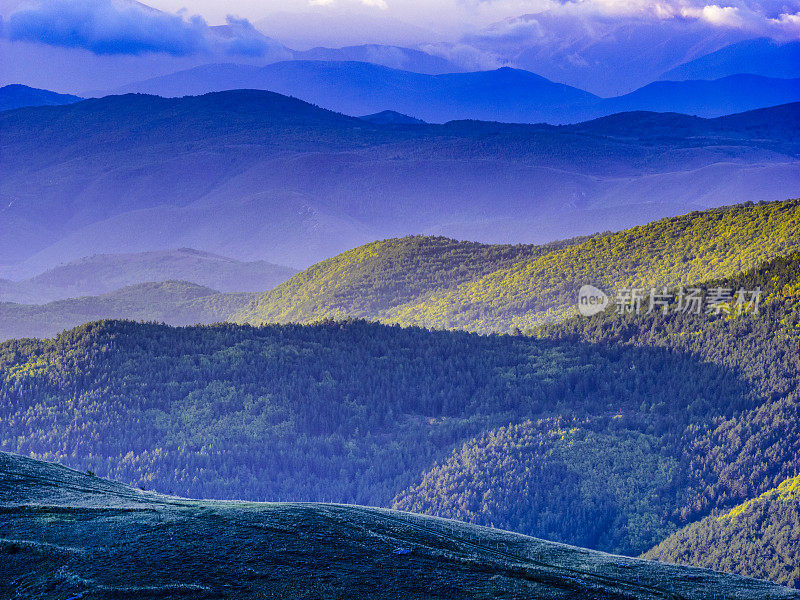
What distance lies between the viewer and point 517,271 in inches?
3150

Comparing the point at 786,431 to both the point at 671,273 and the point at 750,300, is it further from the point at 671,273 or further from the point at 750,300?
the point at 671,273

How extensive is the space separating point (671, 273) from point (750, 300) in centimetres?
2062

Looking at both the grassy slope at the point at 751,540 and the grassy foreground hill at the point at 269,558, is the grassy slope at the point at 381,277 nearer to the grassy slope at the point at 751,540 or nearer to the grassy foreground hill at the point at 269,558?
the grassy slope at the point at 751,540

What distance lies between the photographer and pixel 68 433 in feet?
125

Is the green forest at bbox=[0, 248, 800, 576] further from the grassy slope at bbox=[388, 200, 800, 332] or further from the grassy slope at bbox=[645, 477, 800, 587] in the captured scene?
the grassy slope at bbox=[388, 200, 800, 332]

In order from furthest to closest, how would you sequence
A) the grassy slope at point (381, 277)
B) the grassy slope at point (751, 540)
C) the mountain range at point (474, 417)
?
the grassy slope at point (381, 277)
the mountain range at point (474, 417)
the grassy slope at point (751, 540)

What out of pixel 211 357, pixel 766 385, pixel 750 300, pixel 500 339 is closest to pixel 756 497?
pixel 766 385

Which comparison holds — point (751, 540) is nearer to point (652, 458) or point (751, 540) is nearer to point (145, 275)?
point (652, 458)

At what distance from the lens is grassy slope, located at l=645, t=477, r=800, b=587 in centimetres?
2494

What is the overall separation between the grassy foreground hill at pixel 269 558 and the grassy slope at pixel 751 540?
1435 centimetres

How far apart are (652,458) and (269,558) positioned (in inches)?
1098

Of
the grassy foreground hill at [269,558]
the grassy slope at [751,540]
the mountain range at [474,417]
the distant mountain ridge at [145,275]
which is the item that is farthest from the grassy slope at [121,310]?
the grassy foreground hill at [269,558]

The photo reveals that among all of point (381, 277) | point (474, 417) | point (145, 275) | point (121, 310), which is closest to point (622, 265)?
point (381, 277)

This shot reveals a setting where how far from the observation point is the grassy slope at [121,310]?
349 ft
